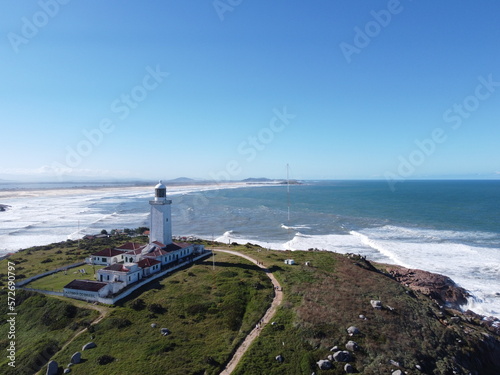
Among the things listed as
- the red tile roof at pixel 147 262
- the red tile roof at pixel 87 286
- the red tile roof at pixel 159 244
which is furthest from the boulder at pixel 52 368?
the red tile roof at pixel 159 244

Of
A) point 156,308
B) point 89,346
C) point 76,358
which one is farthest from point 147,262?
point 76,358

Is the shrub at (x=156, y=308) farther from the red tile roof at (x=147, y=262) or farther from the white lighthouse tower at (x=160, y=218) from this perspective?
the white lighthouse tower at (x=160, y=218)

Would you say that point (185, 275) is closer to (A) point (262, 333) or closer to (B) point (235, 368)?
(A) point (262, 333)

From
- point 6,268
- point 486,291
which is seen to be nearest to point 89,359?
point 6,268

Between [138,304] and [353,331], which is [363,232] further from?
[138,304]

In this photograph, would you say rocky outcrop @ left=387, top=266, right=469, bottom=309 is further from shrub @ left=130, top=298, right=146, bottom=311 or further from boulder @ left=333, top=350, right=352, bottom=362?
shrub @ left=130, top=298, right=146, bottom=311
